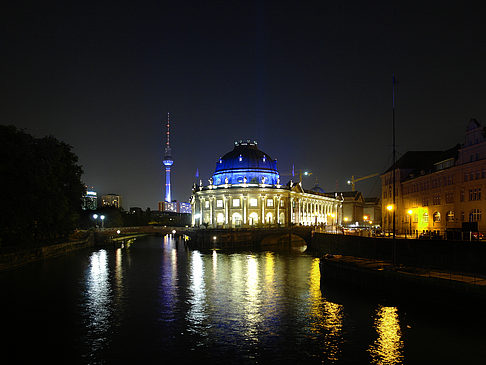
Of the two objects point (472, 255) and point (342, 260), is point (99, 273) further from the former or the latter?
point (472, 255)

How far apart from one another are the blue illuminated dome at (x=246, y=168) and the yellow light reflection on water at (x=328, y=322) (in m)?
126

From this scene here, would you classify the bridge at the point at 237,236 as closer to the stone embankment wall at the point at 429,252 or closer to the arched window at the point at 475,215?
the stone embankment wall at the point at 429,252

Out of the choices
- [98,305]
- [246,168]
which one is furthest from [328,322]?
[246,168]

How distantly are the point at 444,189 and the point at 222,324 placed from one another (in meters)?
59.2

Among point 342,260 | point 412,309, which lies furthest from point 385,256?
point 412,309

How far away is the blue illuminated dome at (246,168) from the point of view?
178500 mm

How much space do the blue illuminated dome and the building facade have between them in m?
67.6

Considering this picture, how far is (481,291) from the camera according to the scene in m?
36.0

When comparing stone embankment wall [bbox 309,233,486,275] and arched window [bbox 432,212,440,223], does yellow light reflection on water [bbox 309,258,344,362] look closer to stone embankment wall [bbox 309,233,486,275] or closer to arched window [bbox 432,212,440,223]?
stone embankment wall [bbox 309,233,486,275]

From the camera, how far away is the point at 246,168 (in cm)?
17875

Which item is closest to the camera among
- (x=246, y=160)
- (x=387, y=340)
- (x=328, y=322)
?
(x=387, y=340)

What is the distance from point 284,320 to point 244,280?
23.4 metres

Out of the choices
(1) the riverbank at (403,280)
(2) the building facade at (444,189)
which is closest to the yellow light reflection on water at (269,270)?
(1) the riverbank at (403,280)

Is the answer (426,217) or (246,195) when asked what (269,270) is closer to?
(426,217)
